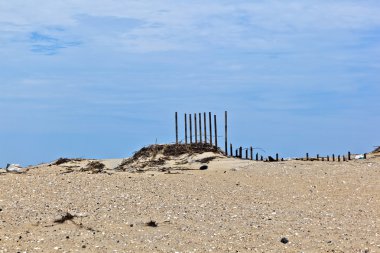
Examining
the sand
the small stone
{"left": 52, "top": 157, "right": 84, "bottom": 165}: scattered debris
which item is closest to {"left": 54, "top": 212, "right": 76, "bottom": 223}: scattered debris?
the sand

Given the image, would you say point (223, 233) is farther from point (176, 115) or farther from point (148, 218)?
point (176, 115)

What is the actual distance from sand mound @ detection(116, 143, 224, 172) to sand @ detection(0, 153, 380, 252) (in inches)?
239

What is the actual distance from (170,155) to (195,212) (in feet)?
51.4

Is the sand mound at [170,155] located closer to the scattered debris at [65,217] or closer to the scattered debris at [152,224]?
the scattered debris at [65,217]

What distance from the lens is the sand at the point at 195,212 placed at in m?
10.2

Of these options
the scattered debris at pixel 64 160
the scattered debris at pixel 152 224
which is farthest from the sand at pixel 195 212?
the scattered debris at pixel 64 160

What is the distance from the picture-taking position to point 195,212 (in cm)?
1312

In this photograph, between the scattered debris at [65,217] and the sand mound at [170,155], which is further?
the sand mound at [170,155]

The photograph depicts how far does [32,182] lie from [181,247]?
7581 mm

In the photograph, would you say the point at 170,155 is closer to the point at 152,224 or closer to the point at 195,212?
the point at 195,212

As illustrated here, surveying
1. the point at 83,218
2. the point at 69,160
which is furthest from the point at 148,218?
the point at 69,160

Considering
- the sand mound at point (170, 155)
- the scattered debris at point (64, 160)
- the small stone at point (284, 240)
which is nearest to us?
the small stone at point (284, 240)

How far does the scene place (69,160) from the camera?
28578 mm

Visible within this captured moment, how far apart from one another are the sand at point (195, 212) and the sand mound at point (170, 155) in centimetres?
606
